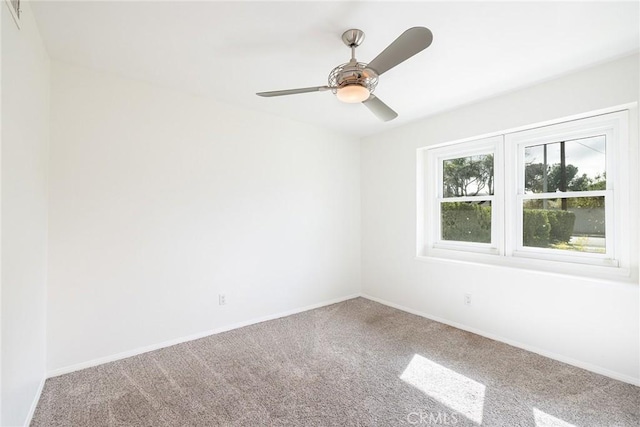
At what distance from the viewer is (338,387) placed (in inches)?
78.5

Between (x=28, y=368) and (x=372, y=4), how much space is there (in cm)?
288

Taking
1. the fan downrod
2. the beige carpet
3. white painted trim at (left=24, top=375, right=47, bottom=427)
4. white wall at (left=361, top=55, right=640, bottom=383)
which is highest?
the fan downrod

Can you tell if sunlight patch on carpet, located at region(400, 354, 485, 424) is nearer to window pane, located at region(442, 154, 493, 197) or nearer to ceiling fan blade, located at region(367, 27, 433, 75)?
window pane, located at region(442, 154, 493, 197)

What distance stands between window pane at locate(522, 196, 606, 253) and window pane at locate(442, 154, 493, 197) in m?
0.45

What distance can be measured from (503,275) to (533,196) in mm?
789

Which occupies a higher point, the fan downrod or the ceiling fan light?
the fan downrod

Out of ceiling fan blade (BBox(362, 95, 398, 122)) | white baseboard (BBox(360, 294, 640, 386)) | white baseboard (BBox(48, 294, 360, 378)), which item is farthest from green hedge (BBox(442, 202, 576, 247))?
white baseboard (BBox(48, 294, 360, 378))

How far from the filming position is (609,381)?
2055 millimetres

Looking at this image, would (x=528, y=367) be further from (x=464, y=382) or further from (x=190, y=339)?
(x=190, y=339)

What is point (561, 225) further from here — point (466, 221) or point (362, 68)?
point (362, 68)

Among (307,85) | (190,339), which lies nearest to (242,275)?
(190,339)

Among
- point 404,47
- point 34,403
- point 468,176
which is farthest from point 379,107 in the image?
point 34,403

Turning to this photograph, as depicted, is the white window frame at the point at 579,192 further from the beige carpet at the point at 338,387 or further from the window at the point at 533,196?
the beige carpet at the point at 338,387

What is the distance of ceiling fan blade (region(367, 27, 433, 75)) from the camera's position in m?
1.37
